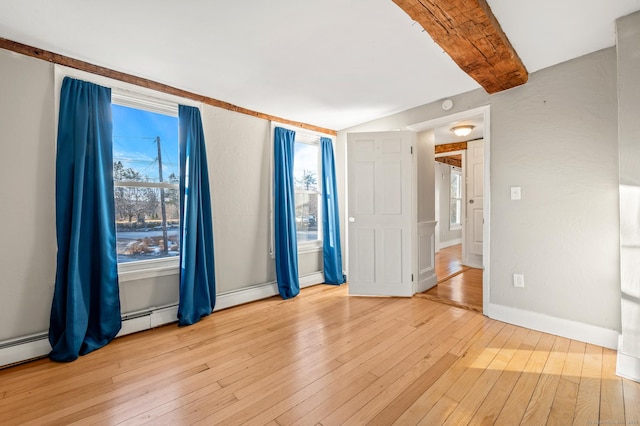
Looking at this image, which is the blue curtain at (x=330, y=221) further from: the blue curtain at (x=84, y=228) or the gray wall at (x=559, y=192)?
the blue curtain at (x=84, y=228)

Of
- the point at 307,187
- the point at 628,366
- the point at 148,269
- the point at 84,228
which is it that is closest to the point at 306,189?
the point at 307,187

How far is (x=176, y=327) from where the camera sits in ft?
9.04

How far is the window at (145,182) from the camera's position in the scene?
2654mm

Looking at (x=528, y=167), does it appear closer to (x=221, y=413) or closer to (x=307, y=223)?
(x=307, y=223)

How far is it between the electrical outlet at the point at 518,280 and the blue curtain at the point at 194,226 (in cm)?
309

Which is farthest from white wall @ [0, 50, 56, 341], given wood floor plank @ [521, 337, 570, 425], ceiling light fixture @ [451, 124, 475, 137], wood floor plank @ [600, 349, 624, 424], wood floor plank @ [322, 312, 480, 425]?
ceiling light fixture @ [451, 124, 475, 137]

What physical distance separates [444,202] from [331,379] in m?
6.78

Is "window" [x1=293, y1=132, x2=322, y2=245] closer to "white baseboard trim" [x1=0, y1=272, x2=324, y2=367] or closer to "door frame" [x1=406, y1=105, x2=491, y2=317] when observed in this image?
"white baseboard trim" [x1=0, y1=272, x2=324, y2=367]

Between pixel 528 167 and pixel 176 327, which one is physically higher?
pixel 528 167

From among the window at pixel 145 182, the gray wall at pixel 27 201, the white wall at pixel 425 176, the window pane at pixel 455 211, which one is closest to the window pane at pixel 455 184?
the window pane at pixel 455 211

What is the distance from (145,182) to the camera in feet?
9.10

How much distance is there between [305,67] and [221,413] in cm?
263

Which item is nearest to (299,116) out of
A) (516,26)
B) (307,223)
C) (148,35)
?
(307,223)

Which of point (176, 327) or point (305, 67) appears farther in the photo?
point (176, 327)
